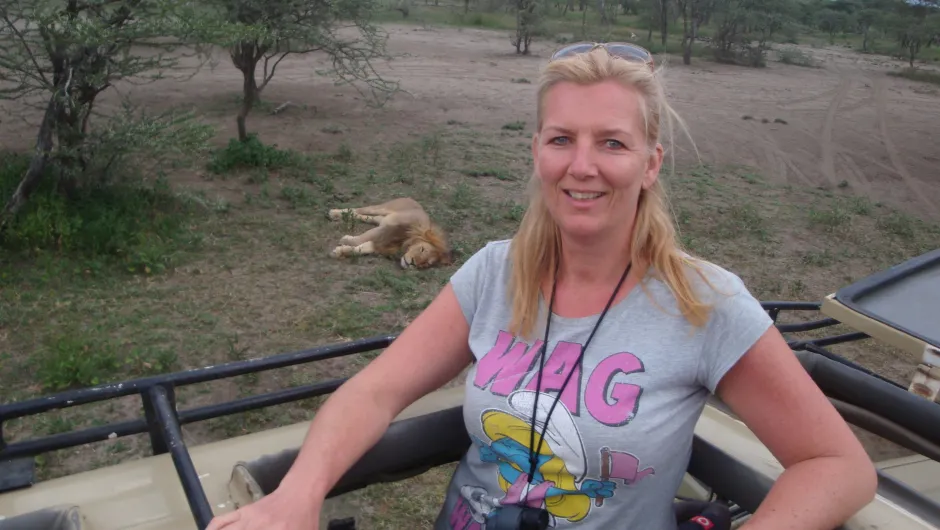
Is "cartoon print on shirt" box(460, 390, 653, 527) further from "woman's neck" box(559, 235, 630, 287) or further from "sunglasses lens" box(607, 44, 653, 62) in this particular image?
"sunglasses lens" box(607, 44, 653, 62)

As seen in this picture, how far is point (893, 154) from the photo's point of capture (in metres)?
12.3

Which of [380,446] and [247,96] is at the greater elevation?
[247,96]

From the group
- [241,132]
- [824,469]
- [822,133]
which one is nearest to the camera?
[824,469]

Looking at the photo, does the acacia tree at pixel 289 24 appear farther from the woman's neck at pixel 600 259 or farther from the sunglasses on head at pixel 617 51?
the woman's neck at pixel 600 259

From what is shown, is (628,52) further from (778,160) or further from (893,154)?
(893,154)

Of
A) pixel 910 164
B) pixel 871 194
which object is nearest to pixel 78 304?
pixel 871 194

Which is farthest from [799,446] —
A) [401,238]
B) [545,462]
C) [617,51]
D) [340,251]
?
[401,238]

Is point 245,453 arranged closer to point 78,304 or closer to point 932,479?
point 932,479

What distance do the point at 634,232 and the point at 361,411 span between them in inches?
27.0

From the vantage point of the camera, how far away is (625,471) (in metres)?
→ 1.54

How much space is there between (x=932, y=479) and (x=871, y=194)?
8.54 m

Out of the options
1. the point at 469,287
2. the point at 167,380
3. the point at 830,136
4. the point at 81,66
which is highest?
the point at 81,66

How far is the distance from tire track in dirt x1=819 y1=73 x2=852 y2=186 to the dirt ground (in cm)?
6

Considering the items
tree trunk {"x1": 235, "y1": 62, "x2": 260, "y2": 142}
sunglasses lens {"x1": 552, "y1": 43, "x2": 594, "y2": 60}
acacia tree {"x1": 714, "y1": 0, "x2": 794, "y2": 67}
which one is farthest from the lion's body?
acacia tree {"x1": 714, "y1": 0, "x2": 794, "y2": 67}
